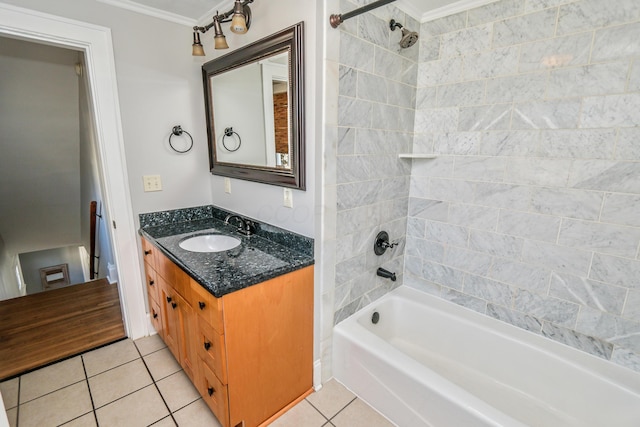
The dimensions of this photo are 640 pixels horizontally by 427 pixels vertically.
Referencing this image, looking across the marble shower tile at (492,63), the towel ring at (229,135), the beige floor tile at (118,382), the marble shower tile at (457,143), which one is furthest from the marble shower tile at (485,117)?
the beige floor tile at (118,382)

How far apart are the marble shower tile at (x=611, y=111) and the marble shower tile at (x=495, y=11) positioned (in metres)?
0.59

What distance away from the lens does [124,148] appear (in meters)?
1.94

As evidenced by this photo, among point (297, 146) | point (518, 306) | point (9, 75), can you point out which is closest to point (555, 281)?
point (518, 306)

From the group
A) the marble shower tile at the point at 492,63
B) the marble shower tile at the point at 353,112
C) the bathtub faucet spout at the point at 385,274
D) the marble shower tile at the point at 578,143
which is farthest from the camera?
the bathtub faucet spout at the point at 385,274

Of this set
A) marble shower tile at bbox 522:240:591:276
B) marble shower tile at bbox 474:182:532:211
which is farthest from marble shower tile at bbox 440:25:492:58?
marble shower tile at bbox 522:240:591:276

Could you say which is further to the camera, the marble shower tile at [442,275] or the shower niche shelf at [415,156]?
the marble shower tile at [442,275]

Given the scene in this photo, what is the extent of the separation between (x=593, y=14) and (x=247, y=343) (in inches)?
85.1

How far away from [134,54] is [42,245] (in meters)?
4.24

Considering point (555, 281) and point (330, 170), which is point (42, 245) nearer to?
point (330, 170)

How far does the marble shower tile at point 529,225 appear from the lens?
61.7 inches

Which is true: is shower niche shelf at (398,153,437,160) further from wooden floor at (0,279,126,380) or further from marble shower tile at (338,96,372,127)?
wooden floor at (0,279,126,380)

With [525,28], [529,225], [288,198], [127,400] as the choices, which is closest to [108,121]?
[288,198]

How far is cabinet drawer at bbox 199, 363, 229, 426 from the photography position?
1358mm

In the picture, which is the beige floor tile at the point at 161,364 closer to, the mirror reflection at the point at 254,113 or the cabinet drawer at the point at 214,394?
the cabinet drawer at the point at 214,394
